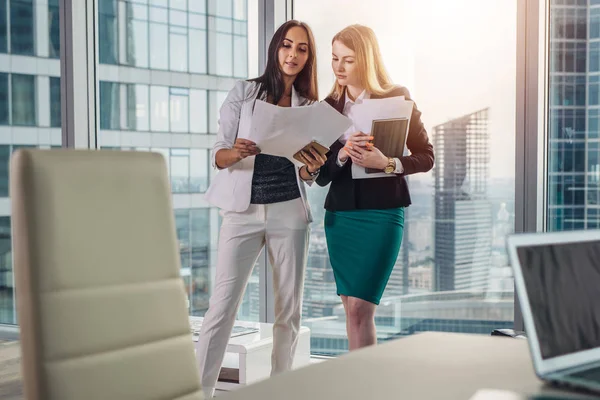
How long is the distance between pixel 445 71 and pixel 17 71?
2.76 metres

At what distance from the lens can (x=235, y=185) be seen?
2.82 meters

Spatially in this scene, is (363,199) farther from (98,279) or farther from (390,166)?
(98,279)

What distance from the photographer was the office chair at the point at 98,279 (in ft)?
3.79

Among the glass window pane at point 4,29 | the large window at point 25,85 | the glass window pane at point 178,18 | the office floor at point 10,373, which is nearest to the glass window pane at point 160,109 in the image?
the glass window pane at point 178,18

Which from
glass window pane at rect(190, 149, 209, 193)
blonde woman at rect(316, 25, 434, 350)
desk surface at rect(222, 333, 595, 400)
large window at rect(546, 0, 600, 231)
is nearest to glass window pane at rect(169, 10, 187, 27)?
glass window pane at rect(190, 149, 209, 193)

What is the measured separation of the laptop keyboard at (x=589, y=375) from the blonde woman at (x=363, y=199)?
5.67 ft

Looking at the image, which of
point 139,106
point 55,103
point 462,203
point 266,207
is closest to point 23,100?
point 55,103

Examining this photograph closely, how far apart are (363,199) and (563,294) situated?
5.63ft

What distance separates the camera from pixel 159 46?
4.13m

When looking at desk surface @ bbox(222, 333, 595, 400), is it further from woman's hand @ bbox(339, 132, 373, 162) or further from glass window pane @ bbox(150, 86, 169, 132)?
glass window pane @ bbox(150, 86, 169, 132)

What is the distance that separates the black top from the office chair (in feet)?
4.65

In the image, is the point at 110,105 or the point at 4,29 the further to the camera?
the point at 4,29

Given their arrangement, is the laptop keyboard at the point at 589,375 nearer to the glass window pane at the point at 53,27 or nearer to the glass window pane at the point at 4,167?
the glass window pane at the point at 53,27

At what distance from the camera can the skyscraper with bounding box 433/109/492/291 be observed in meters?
3.43
